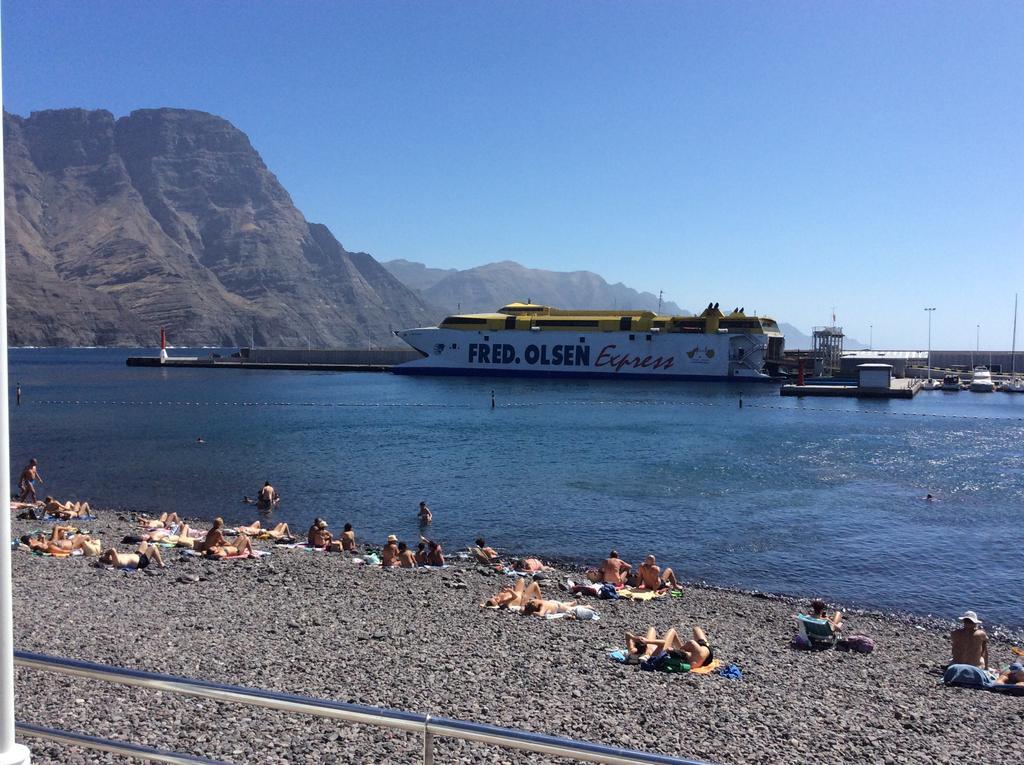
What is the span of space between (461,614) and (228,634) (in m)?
3.32

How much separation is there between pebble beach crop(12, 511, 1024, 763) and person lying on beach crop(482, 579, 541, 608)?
0.98 feet

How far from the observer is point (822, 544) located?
1881 centimetres

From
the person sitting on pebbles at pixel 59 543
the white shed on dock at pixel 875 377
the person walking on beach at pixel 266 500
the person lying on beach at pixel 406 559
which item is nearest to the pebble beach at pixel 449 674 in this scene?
the person sitting on pebbles at pixel 59 543

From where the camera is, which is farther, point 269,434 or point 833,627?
point 269,434

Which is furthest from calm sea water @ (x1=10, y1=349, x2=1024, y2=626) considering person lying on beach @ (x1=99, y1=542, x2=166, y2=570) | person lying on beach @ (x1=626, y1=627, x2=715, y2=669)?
person lying on beach @ (x1=626, y1=627, x2=715, y2=669)

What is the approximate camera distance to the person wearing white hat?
1023 cm

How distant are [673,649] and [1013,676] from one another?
13.1 feet

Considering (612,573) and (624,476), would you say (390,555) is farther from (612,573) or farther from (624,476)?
(624,476)

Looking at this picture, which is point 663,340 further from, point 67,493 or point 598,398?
point 67,493

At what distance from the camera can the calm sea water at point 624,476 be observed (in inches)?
695

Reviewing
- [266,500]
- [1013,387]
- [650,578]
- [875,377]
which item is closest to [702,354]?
[875,377]

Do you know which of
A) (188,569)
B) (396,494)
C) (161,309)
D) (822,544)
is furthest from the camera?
(161,309)

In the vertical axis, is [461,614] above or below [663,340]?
below

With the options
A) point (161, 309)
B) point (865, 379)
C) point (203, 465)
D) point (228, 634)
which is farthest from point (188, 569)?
point (161, 309)
